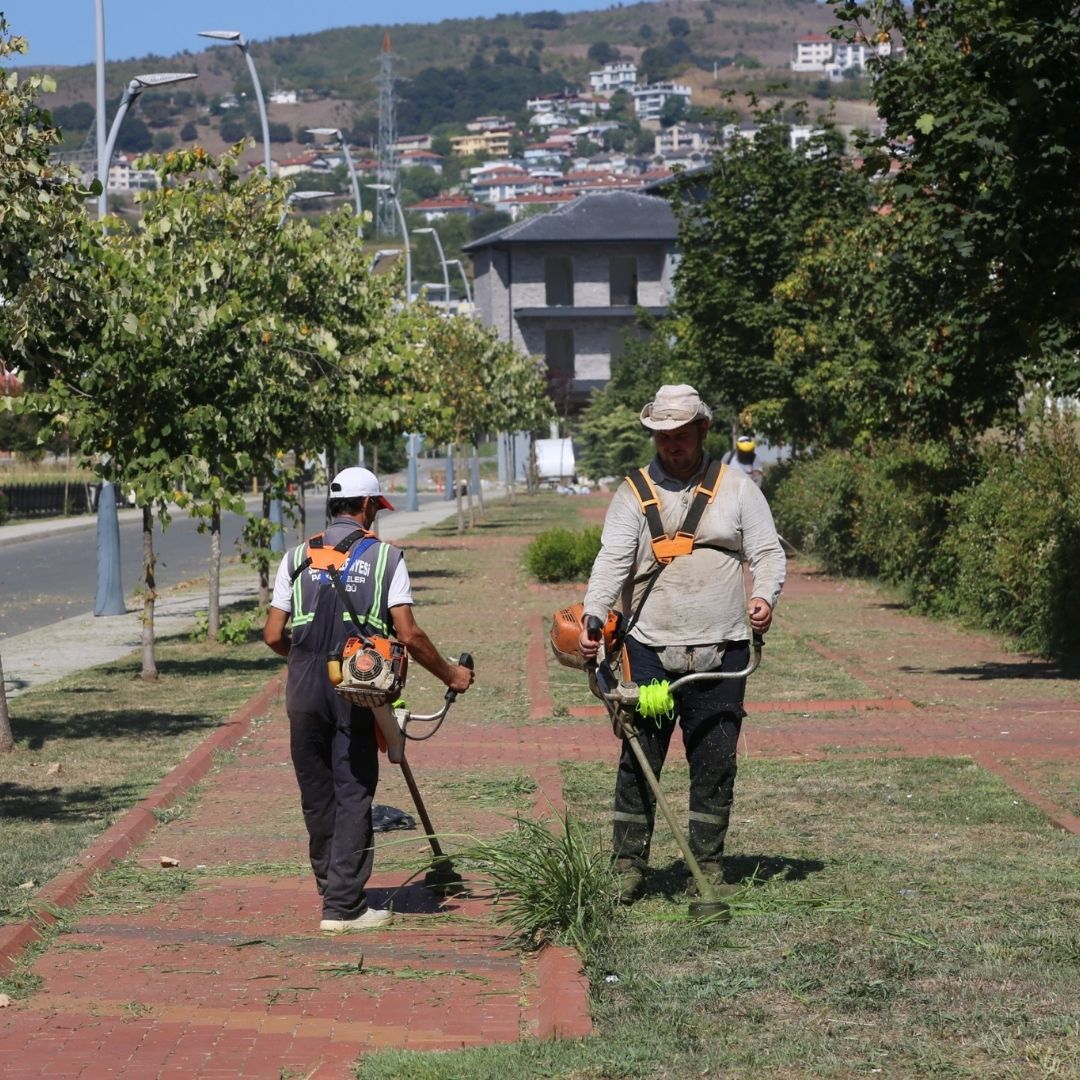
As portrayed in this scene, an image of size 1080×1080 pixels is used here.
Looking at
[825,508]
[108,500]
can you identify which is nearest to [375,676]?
[108,500]

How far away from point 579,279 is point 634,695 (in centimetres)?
7748

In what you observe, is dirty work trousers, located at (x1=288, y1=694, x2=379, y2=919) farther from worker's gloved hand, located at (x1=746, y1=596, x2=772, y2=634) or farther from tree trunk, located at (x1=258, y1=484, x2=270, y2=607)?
tree trunk, located at (x1=258, y1=484, x2=270, y2=607)

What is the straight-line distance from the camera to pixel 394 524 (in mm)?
46938

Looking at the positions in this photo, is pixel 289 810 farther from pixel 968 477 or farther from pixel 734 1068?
pixel 968 477

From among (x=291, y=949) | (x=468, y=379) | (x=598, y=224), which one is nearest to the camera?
→ (x=291, y=949)

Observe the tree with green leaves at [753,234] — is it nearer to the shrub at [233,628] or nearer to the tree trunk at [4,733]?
the shrub at [233,628]

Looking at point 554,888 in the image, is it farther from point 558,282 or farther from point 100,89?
point 558,282

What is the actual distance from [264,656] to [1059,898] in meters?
11.3

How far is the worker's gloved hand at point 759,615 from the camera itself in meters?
6.83

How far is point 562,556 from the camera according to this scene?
24.9 m

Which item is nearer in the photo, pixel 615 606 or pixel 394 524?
pixel 615 606

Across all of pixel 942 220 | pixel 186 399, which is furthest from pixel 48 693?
pixel 942 220

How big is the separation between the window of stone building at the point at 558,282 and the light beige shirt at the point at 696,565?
77.0 meters

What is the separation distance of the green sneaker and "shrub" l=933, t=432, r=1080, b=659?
879cm
